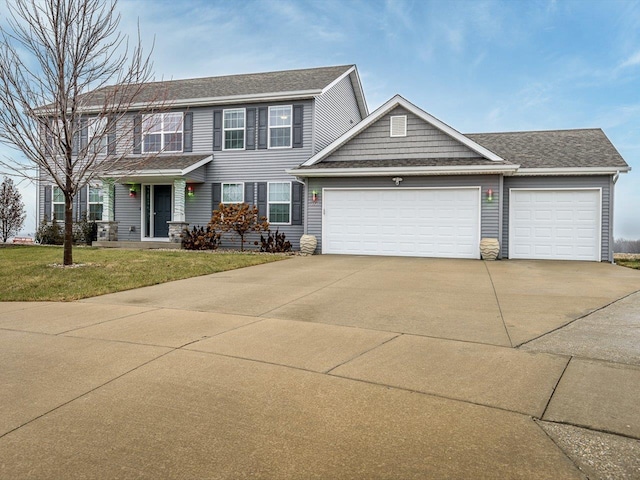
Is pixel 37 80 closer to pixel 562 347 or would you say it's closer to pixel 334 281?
pixel 334 281

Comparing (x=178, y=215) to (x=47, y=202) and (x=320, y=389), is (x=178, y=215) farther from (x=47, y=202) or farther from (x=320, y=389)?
(x=320, y=389)

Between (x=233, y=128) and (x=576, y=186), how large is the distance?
12.4 meters

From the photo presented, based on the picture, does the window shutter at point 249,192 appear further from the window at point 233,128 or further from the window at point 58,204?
the window at point 58,204

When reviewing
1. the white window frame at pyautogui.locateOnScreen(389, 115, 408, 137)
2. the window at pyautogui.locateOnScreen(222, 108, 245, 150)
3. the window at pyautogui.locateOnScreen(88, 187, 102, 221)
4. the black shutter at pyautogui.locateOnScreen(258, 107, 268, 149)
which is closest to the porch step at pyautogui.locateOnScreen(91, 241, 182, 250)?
the window at pyautogui.locateOnScreen(88, 187, 102, 221)

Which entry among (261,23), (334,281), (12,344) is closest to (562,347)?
(334,281)

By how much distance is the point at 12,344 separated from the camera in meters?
4.74

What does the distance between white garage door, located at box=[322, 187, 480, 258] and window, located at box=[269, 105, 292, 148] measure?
10.4ft

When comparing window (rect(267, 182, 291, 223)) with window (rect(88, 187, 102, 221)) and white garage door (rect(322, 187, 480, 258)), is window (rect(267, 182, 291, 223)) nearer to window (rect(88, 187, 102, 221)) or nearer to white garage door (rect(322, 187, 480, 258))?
white garage door (rect(322, 187, 480, 258))

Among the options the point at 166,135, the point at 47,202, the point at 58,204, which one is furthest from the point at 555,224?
the point at 47,202

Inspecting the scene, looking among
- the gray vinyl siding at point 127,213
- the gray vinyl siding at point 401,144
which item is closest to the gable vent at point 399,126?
the gray vinyl siding at point 401,144

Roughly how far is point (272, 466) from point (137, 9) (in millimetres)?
13824

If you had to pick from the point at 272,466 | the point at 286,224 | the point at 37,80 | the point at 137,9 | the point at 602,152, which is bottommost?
the point at 272,466

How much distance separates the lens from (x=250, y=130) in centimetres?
1727

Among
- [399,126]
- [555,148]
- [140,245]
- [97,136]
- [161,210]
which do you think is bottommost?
[140,245]
